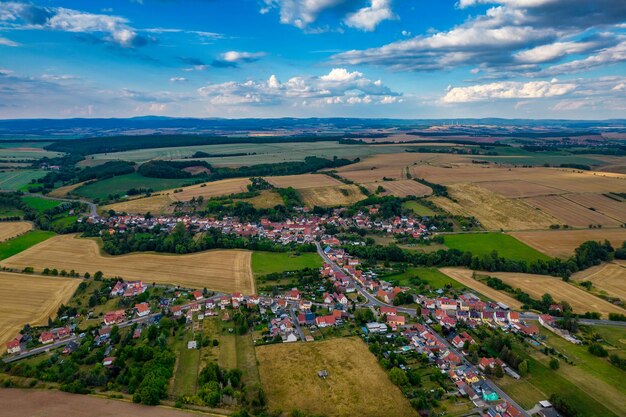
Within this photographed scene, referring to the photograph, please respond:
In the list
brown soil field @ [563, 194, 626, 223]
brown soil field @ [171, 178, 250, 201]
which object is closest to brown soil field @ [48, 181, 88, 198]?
brown soil field @ [171, 178, 250, 201]

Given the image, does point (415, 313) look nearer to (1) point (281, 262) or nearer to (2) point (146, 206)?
(1) point (281, 262)

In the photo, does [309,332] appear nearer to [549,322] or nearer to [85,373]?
[85,373]

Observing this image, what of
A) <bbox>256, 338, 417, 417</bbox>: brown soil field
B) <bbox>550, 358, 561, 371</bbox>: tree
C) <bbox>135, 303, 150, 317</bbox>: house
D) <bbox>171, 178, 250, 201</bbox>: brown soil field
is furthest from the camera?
<bbox>171, 178, 250, 201</bbox>: brown soil field

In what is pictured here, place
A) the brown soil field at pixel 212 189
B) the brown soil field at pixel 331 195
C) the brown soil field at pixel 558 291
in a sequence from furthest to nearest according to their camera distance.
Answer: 1. the brown soil field at pixel 212 189
2. the brown soil field at pixel 331 195
3. the brown soil field at pixel 558 291

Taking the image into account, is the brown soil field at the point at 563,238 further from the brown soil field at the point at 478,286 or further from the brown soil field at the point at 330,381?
the brown soil field at the point at 330,381

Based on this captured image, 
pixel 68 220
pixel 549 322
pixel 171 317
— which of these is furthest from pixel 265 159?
pixel 549 322

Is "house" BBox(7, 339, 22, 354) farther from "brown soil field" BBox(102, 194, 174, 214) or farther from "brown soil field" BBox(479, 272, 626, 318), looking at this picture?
"brown soil field" BBox(479, 272, 626, 318)

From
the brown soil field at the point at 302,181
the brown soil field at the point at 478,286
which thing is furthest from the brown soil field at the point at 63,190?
the brown soil field at the point at 478,286

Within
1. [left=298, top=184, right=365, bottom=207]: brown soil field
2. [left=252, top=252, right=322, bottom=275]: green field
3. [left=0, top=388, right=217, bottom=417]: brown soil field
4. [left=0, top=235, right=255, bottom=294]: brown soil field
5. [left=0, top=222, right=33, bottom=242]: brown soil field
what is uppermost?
[left=298, top=184, right=365, bottom=207]: brown soil field
